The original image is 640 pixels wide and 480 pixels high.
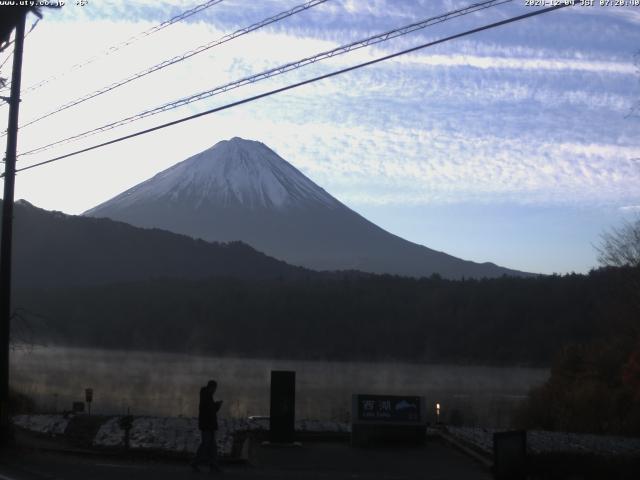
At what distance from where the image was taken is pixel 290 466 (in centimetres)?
1814

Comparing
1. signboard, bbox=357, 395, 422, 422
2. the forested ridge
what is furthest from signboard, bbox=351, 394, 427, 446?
the forested ridge

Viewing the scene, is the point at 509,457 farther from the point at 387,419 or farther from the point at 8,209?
the point at 8,209

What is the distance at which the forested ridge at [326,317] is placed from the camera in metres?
86.5

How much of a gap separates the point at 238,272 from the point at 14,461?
360 ft

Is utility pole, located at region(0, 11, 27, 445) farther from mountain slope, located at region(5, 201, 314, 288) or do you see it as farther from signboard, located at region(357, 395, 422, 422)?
mountain slope, located at region(5, 201, 314, 288)

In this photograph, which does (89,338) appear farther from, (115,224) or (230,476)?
(230,476)

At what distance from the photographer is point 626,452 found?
821 inches

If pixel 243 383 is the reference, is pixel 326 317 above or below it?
above

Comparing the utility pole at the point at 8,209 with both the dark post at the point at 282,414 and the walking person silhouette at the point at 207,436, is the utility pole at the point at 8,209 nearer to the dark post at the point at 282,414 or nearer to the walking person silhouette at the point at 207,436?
the walking person silhouette at the point at 207,436

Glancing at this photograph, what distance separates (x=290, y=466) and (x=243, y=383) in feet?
116

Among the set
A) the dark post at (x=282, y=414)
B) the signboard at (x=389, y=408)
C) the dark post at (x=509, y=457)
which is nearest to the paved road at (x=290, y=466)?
the dark post at (x=282, y=414)

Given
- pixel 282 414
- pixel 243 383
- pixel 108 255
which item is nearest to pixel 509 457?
pixel 282 414

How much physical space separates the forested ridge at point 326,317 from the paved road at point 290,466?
197ft

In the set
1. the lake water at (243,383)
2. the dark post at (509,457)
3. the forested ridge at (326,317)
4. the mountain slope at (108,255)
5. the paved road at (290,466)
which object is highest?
the mountain slope at (108,255)
